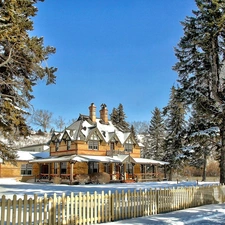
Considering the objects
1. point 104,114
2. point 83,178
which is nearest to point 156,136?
point 104,114

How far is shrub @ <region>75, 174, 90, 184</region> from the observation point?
117 ft

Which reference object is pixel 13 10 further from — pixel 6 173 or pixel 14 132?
pixel 6 173

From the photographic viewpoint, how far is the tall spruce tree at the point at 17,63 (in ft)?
38.8

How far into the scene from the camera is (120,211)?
435 inches

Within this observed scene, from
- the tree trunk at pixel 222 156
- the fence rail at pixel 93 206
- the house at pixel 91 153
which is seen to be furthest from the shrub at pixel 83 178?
the fence rail at pixel 93 206

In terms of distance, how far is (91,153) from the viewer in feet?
133

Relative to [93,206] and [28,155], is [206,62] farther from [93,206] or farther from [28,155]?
[28,155]

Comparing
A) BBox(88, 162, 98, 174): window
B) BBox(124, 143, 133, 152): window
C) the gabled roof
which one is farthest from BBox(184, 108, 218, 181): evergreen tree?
BBox(124, 143, 133, 152): window

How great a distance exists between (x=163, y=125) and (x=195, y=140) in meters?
35.3

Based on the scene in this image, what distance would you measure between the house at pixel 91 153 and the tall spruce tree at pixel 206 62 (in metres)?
18.7

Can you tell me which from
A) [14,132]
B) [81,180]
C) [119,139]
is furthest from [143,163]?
[14,132]

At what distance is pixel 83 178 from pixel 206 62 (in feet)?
72.3

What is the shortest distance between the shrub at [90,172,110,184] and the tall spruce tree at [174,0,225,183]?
18869 millimetres

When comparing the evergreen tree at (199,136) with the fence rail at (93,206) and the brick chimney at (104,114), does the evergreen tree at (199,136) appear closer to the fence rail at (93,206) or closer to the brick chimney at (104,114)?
the fence rail at (93,206)
